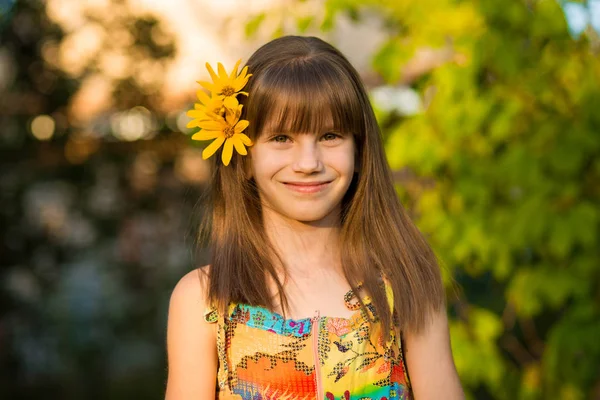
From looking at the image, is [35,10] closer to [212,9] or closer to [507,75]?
[212,9]

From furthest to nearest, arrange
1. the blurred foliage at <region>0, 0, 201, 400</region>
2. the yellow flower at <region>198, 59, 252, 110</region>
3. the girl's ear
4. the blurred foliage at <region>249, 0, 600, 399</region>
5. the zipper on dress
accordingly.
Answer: the blurred foliage at <region>0, 0, 201, 400</region> < the blurred foliage at <region>249, 0, 600, 399</region> < the girl's ear < the yellow flower at <region>198, 59, 252, 110</region> < the zipper on dress

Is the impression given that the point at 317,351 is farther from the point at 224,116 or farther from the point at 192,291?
the point at 224,116

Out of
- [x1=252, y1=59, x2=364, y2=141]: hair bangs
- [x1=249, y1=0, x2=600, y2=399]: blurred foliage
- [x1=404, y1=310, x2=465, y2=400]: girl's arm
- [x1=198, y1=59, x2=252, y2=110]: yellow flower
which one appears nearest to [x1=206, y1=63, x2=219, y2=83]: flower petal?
[x1=198, y1=59, x2=252, y2=110]: yellow flower

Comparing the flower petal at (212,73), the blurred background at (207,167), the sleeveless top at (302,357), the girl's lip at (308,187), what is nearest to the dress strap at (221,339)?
the sleeveless top at (302,357)

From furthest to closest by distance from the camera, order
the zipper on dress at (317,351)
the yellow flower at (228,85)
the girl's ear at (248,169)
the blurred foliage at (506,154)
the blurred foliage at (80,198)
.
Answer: the blurred foliage at (80,198), the blurred foliage at (506,154), the girl's ear at (248,169), the yellow flower at (228,85), the zipper on dress at (317,351)

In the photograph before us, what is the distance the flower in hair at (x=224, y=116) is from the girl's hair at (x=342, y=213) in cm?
3

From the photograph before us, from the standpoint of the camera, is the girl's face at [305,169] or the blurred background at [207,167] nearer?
the girl's face at [305,169]

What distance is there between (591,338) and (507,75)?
3.48 feet

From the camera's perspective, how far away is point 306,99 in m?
2.07

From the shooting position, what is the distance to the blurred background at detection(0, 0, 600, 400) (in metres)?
3.49

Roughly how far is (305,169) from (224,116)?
0.83 ft

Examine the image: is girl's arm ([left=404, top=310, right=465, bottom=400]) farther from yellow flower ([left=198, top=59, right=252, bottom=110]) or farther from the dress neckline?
yellow flower ([left=198, top=59, right=252, bottom=110])

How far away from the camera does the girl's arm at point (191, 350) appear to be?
82.4 inches

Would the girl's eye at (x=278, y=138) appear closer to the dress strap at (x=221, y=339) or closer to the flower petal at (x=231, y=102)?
the flower petal at (x=231, y=102)
